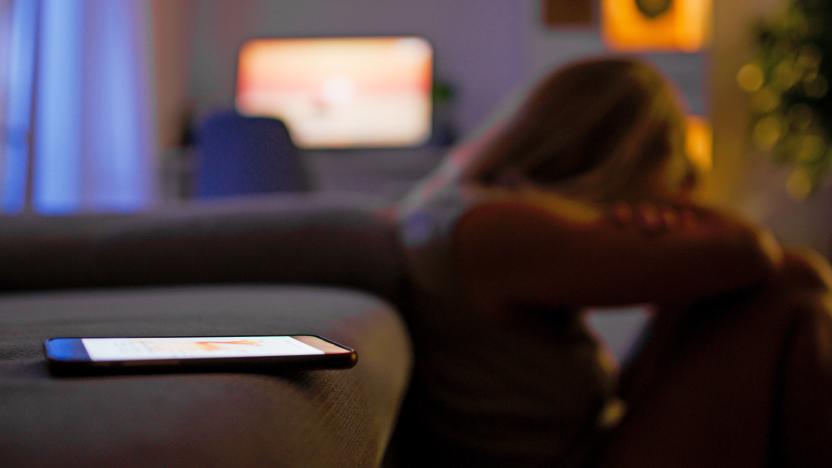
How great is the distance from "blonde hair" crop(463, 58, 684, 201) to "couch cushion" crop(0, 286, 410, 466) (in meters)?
0.49

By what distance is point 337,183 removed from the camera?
11.7 ft

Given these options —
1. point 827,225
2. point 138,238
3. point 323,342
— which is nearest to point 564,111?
point 138,238

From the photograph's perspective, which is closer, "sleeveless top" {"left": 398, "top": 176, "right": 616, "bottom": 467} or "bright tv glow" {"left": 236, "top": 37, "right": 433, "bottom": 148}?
"sleeveless top" {"left": 398, "top": 176, "right": 616, "bottom": 467}

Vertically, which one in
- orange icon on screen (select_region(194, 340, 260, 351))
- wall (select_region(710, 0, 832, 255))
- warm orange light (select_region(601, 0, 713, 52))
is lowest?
wall (select_region(710, 0, 832, 255))

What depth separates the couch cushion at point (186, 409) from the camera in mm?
236

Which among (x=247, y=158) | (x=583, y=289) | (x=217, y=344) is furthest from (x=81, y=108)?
(x=217, y=344)

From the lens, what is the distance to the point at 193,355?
31 cm

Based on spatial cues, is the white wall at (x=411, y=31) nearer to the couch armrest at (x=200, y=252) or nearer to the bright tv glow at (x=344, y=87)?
the bright tv glow at (x=344, y=87)

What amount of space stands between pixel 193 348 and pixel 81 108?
2.87 metres

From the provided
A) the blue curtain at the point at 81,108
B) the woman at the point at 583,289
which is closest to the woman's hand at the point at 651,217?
the woman at the point at 583,289

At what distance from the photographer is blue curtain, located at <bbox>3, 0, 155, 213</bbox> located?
2602mm

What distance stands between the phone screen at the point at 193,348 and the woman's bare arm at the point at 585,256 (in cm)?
50

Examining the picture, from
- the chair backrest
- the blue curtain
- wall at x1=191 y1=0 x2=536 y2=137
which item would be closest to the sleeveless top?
the chair backrest

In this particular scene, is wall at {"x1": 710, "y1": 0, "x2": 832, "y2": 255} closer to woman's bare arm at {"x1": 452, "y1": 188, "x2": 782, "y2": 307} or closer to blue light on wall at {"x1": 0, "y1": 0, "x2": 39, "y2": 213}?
blue light on wall at {"x1": 0, "y1": 0, "x2": 39, "y2": 213}
